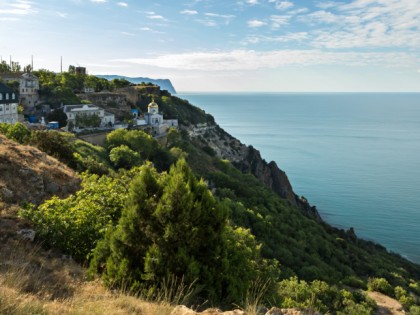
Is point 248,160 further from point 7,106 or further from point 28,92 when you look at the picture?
point 7,106

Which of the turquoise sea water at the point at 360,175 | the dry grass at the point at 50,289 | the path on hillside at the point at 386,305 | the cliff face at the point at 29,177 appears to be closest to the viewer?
the dry grass at the point at 50,289

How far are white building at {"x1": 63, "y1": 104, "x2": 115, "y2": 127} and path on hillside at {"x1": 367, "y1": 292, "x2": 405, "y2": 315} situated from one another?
5074 cm

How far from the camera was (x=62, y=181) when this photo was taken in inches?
797

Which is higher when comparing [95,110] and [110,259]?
[95,110]

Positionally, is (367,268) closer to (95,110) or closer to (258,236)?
(258,236)

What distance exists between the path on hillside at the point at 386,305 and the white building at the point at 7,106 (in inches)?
2028

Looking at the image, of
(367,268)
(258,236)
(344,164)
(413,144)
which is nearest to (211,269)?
(258,236)

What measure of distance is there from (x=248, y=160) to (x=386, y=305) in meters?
60.3

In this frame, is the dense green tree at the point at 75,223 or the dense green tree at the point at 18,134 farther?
the dense green tree at the point at 18,134

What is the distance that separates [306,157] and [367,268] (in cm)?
8137

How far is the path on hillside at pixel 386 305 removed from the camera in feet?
85.6

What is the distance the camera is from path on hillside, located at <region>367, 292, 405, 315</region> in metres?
26.1

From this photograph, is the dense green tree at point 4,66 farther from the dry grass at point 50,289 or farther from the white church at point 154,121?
the dry grass at point 50,289

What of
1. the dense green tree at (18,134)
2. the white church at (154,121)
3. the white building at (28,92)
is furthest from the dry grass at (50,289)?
the white building at (28,92)
